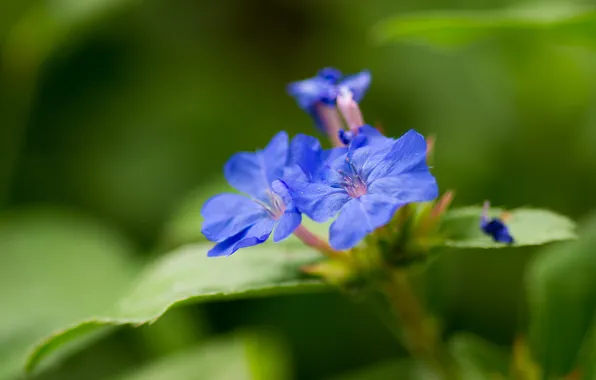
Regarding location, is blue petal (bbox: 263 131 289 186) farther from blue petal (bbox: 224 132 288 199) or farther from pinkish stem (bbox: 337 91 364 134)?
pinkish stem (bbox: 337 91 364 134)

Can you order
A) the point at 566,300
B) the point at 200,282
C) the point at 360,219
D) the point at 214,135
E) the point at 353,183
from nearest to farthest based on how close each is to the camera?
1. the point at 360,219
2. the point at 353,183
3. the point at 200,282
4. the point at 566,300
5. the point at 214,135

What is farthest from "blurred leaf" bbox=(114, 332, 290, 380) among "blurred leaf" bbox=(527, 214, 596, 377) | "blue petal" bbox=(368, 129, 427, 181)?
"blue petal" bbox=(368, 129, 427, 181)

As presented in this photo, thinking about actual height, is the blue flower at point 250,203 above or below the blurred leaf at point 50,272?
above

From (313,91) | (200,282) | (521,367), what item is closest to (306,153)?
(313,91)

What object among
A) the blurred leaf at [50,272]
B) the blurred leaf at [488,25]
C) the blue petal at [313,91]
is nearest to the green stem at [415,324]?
the blue petal at [313,91]

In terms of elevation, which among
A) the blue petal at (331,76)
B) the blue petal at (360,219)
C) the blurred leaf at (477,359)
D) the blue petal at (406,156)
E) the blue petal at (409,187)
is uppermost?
the blue petal at (331,76)

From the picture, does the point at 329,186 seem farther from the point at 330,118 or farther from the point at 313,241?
the point at 330,118

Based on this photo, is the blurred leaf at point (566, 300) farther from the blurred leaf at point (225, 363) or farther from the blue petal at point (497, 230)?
the blurred leaf at point (225, 363)
